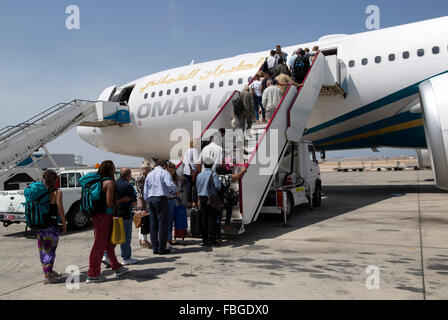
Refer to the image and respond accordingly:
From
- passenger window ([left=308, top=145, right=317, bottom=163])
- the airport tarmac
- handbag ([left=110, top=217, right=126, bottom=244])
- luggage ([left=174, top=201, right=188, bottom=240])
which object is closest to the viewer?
→ the airport tarmac

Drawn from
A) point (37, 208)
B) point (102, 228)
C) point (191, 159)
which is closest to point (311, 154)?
point (191, 159)

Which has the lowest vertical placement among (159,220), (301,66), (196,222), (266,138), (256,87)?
(196,222)

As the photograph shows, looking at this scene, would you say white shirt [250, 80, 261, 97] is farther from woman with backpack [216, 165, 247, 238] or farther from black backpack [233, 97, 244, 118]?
woman with backpack [216, 165, 247, 238]

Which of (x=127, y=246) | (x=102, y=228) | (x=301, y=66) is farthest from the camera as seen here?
(x=301, y=66)

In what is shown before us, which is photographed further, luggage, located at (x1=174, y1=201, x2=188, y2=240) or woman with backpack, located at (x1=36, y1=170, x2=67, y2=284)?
luggage, located at (x1=174, y1=201, x2=188, y2=240)

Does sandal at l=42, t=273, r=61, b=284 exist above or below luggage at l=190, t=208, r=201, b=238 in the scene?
below

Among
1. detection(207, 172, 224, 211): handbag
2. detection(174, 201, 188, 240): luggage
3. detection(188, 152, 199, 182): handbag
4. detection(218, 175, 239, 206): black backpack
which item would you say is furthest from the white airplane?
detection(174, 201, 188, 240): luggage

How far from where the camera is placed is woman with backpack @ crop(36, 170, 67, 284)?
16.1 feet

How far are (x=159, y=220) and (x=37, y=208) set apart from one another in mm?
2058

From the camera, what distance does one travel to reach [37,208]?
4.96m

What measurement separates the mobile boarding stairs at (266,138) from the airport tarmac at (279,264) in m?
0.94

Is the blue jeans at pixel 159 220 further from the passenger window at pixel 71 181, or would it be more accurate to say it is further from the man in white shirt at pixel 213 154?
the passenger window at pixel 71 181

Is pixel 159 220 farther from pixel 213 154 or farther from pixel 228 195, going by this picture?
pixel 213 154

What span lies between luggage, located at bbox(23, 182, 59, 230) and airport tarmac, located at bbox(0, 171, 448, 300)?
0.84 m
